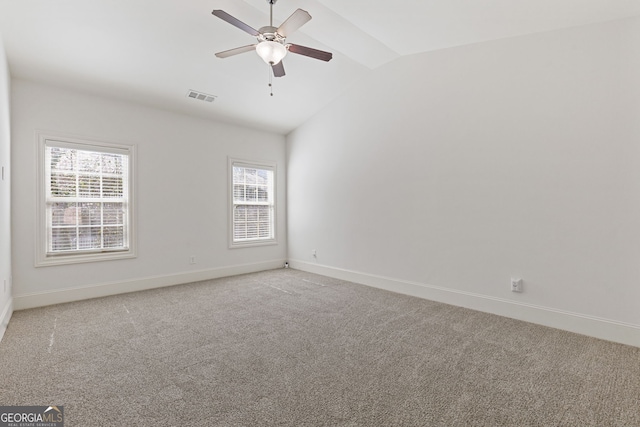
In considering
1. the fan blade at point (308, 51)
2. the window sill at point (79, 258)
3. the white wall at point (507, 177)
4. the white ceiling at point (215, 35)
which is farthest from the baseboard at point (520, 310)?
the window sill at point (79, 258)

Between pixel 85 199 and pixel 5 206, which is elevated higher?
pixel 85 199

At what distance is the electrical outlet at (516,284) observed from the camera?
3.23 metres

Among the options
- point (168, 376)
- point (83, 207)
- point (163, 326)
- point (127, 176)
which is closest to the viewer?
point (168, 376)

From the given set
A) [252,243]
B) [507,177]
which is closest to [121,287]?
[252,243]

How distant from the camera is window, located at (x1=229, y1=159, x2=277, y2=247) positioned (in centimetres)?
554

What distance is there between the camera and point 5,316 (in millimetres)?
3062

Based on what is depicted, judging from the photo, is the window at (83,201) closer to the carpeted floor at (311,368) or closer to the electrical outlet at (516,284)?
the carpeted floor at (311,368)

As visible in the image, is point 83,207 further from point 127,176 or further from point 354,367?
point 354,367

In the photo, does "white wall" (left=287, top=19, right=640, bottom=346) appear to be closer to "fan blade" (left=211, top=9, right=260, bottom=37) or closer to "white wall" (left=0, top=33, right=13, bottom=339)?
"fan blade" (left=211, top=9, right=260, bottom=37)

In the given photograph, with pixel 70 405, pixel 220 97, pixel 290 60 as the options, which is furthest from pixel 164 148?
pixel 70 405

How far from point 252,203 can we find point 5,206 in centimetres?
330

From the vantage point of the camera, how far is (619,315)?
268 centimetres

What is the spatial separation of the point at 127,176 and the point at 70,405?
3.31 m

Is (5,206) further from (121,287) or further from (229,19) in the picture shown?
(229,19)
